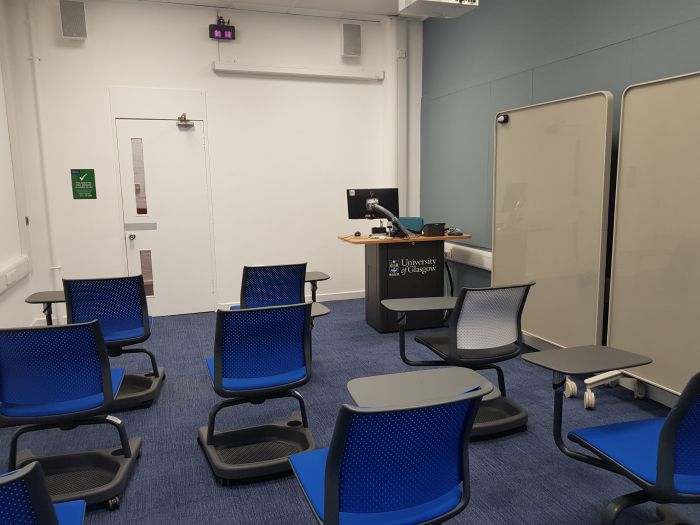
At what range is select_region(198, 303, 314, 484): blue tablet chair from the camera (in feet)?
7.60

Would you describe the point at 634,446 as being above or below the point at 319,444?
above

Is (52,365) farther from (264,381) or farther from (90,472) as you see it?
(264,381)

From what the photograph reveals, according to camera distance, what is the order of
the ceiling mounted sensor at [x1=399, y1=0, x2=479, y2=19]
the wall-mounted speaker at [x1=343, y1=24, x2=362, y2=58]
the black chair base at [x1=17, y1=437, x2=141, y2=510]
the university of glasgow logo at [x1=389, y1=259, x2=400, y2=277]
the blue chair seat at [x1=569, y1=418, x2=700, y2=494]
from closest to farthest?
the blue chair seat at [x1=569, y1=418, x2=700, y2=494] → the black chair base at [x1=17, y1=437, x2=141, y2=510] → the ceiling mounted sensor at [x1=399, y1=0, x2=479, y2=19] → the university of glasgow logo at [x1=389, y1=259, x2=400, y2=277] → the wall-mounted speaker at [x1=343, y1=24, x2=362, y2=58]

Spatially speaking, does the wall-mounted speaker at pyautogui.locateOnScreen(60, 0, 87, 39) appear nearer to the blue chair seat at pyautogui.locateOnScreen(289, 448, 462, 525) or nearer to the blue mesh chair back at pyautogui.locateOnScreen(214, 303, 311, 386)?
the blue mesh chair back at pyautogui.locateOnScreen(214, 303, 311, 386)

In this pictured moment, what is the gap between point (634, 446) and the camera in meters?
1.82

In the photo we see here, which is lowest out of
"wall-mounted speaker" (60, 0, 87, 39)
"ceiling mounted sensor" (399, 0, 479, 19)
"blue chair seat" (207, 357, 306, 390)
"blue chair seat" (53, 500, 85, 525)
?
"blue chair seat" (207, 357, 306, 390)

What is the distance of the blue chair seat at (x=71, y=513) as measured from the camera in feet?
4.38

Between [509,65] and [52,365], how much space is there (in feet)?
13.8

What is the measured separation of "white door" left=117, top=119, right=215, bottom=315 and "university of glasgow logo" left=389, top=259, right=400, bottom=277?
2123 millimetres

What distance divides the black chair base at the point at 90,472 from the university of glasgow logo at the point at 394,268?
8.65 ft

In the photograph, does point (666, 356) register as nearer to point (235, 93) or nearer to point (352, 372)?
point (352, 372)

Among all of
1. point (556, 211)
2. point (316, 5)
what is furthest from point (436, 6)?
point (556, 211)

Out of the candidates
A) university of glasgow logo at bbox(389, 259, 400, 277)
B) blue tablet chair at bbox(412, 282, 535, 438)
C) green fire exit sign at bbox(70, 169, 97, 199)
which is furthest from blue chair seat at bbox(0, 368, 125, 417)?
green fire exit sign at bbox(70, 169, 97, 199)

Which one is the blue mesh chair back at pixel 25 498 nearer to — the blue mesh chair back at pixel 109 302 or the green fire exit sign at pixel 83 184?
the blue mesh chair back at pixel 109 302
